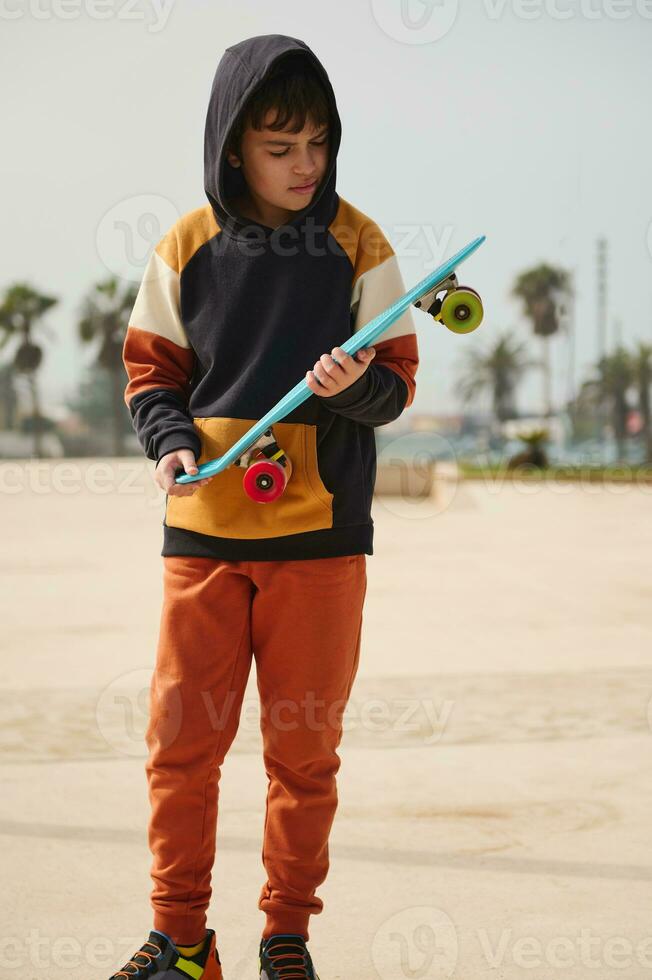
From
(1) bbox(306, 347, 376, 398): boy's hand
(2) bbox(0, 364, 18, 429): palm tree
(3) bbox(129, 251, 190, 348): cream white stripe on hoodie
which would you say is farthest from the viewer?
(2) bbox(0, 364, 18, 429): palm tree

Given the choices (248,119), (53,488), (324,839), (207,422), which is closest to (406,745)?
(324,839)

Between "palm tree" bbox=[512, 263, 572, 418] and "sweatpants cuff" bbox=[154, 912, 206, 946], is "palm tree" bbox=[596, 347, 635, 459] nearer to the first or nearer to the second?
"palm tree" bbox=[512, 263, 572, 418]

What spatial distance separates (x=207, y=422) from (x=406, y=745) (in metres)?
1.66

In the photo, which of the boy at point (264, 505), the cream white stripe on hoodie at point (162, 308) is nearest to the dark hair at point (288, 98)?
the boy at point (264, 505)

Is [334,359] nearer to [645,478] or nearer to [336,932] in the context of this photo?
[336,932]

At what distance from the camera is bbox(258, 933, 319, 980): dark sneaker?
1.84 m

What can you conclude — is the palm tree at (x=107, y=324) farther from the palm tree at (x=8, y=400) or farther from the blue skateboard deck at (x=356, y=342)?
the blue skateboard deck at (x=356, y=342)

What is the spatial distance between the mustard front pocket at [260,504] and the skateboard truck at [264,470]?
41mm

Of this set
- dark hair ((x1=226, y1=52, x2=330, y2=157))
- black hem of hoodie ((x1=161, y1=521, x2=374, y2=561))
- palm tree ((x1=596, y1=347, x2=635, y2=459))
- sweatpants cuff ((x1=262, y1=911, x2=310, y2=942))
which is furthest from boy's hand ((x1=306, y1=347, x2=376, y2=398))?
palm tree ((x1=596, y1=347, x2=635, y2=459))

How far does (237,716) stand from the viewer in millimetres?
1921

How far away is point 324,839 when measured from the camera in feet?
6.28

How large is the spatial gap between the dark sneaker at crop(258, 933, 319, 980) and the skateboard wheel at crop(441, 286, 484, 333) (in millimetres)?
1049

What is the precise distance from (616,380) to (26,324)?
2819 cm

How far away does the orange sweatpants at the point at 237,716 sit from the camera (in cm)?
186
